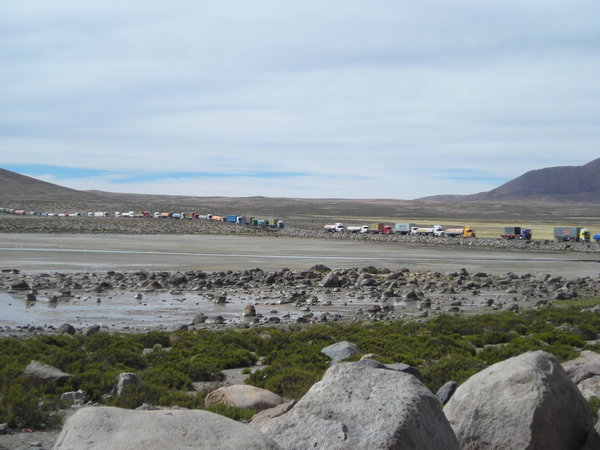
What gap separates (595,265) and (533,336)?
4092 cm

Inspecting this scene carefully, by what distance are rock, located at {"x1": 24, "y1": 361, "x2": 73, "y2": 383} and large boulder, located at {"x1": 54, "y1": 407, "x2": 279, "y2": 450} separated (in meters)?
6.78

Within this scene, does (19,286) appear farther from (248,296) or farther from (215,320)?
(215,320)

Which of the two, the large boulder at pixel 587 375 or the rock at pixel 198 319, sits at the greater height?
the large boulder at pixel 587 375

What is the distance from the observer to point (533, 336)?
56.5ft

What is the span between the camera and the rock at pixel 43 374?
10.7 metres

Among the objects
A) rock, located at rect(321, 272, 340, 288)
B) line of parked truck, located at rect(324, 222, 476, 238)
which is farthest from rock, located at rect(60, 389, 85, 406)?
line of parked truck, located at rect(324, 222, 476, 238)

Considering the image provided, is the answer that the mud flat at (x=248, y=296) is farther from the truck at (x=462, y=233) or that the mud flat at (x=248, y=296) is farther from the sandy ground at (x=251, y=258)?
the truck at (x=462, y=233)

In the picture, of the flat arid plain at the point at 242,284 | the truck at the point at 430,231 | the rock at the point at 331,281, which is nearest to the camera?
the flat arid plain at the point at 242,284

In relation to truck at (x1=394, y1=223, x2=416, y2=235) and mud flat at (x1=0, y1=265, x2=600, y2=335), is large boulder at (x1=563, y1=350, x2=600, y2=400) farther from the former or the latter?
truck at (x1=394, y1=223, x2=416, y2=235)

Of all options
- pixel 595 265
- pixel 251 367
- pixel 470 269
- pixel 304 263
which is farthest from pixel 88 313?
pixel 595 265

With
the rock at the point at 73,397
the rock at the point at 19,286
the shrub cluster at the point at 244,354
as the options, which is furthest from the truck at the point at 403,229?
the rock at the point at 73,397

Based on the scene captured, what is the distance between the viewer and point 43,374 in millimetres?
10844

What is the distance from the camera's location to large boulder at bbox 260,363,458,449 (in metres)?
5.05

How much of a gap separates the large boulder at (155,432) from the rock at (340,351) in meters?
9.38
